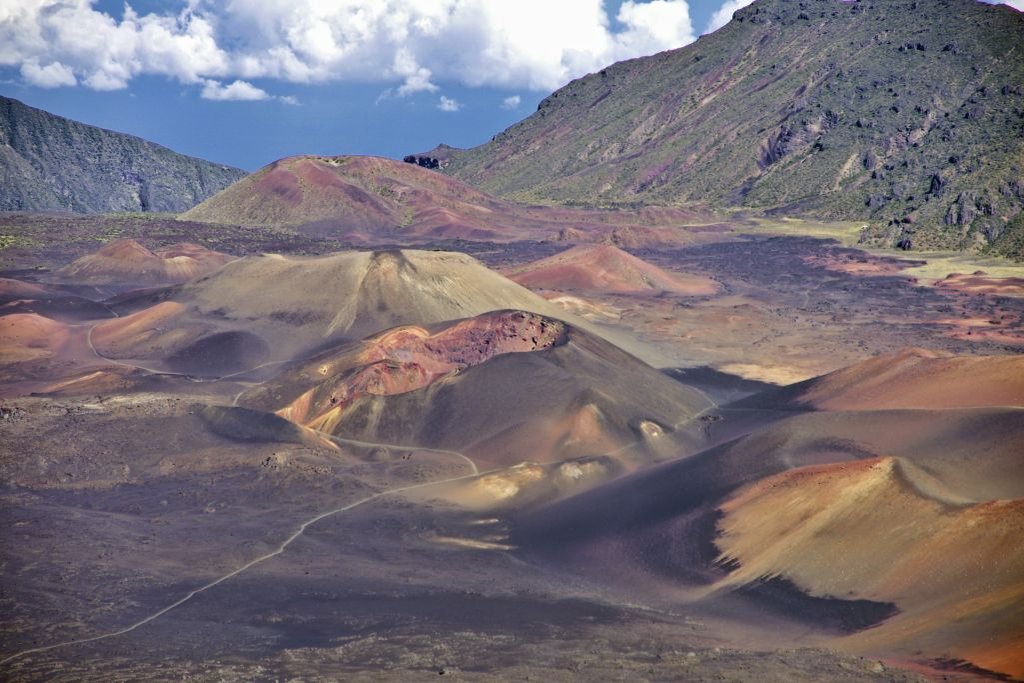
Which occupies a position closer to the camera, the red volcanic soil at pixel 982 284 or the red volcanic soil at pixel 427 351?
the red volcanic soil at pixel 427 351

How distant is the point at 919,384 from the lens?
123 feet

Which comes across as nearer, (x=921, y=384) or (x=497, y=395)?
(x=921, y=384)

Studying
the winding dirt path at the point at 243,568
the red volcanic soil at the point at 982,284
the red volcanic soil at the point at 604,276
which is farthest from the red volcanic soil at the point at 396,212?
the winding dirt path at the point at 243,568

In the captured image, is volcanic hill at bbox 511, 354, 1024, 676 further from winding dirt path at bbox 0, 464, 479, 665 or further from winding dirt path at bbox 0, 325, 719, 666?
winding dirt path at bbox 0, 464, 479, 665

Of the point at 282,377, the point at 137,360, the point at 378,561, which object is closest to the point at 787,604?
the point at 378,561

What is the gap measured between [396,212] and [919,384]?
98506mm

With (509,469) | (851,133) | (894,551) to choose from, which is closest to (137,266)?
(509,469)

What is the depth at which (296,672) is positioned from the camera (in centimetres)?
1739

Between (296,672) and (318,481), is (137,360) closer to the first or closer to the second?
(318,481)

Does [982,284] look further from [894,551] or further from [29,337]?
[29,337]

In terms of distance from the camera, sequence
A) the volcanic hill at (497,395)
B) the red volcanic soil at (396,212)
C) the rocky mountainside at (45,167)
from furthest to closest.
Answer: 1. the rocky mountainside at (45,167)
2. the red volcanic soil at (396,212)
3. the volcanic hill at (497,395)

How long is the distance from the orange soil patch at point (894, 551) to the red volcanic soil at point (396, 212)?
88575 mm

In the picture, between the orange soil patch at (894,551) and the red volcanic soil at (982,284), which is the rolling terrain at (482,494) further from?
the red volcanic soil at (982,284)

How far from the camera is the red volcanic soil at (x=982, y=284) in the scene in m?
73.4
